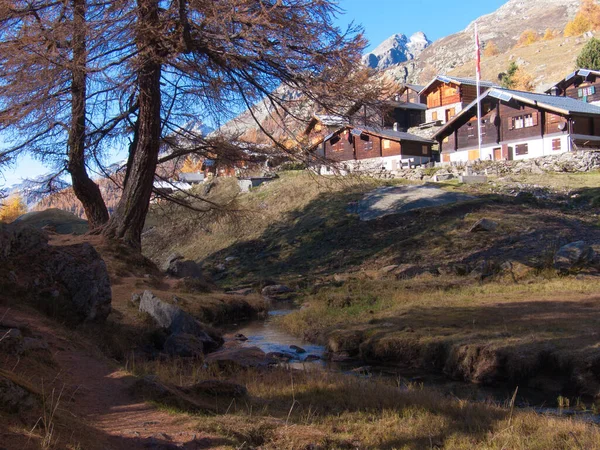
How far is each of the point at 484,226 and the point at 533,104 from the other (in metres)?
29.4

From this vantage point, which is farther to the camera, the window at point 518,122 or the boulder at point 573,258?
the window at point 518,122

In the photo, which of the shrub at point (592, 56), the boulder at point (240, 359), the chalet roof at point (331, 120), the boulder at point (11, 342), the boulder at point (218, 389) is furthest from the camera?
the shrub at point (592, 56)

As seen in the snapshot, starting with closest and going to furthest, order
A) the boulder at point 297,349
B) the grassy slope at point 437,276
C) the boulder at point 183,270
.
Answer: the grassy slope at point 437,276
the boulder at point 297,349
the boulder at point 183,270

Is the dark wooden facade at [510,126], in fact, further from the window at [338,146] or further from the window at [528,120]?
the window at [338,146]

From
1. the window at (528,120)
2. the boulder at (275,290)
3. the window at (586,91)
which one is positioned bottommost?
the boulder at (275,290)

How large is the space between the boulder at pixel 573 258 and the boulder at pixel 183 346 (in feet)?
40.4

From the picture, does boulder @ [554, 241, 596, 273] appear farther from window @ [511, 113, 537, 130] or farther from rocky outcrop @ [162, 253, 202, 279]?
window @ [511, 113, 537, 130]

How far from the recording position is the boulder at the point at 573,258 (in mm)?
18188

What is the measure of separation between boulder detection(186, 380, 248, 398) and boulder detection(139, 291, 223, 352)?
16.8 feet

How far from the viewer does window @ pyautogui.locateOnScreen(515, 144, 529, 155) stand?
5116 centimetres

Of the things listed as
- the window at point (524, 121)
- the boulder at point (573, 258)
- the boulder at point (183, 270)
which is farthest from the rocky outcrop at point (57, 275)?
the window at point (524, 121)

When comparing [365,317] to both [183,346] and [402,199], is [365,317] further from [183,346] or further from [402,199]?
[402,199]

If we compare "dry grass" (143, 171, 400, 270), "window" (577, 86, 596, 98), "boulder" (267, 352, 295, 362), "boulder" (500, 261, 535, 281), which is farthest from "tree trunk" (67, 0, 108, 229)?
"window" (577, 86, 596, 98)

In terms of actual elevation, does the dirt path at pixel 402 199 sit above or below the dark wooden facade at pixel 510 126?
below
